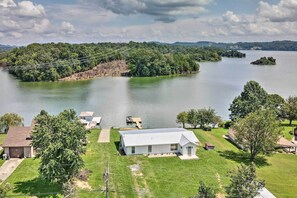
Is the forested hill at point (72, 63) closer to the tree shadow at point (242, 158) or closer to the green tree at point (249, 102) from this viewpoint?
the green tree at point (249, 102)

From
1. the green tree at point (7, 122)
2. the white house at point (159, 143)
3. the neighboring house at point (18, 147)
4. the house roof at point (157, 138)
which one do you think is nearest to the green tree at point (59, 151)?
the neighboring house at point (18, 147)

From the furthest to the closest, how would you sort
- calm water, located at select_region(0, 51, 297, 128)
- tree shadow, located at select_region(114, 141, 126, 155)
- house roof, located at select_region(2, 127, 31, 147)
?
1. calm water, located at select_region(0, 51, 297, 128)
2. tree shadow, located at select_region(114, 141, 126, 155)
3. house roof, located at select_region(2, 127, 31, 147)

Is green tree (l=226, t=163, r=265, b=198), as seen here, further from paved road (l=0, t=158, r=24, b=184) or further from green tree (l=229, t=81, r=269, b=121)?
green tree (l=229, t=81, r=269, b=121)

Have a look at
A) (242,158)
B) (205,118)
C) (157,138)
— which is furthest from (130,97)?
(242,158)

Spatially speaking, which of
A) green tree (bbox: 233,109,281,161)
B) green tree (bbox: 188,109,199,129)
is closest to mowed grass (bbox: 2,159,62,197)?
green tree (bbox: 233,109,281,161)

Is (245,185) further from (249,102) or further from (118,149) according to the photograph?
(249,102)

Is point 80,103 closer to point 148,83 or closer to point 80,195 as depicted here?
point 148,83

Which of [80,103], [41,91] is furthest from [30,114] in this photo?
[41,91]
